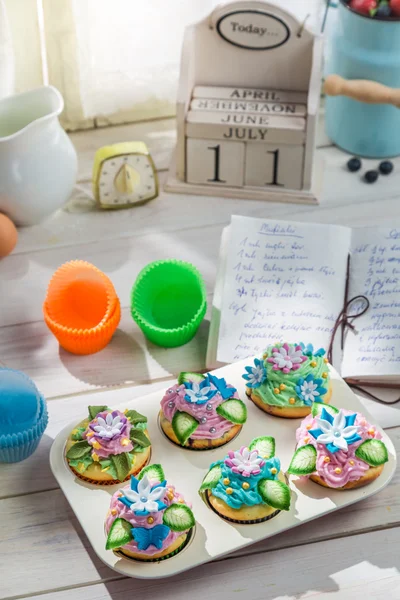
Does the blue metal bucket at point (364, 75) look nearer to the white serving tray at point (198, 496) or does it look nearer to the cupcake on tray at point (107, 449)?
the white serving tray at point (198, 496)

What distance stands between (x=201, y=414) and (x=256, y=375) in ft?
0.28

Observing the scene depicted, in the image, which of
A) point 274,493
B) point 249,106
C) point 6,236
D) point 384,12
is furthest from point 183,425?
point 384,12

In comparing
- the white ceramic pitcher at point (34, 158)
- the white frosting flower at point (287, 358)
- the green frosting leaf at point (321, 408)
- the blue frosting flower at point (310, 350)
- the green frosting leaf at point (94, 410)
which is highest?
the white ceramic pitcher at point (34, 158)

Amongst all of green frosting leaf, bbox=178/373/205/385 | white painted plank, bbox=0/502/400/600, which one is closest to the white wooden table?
white painted plank, bbox=0/502/400/600

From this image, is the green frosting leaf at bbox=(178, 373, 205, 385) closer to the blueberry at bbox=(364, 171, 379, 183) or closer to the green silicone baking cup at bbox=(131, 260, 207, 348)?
the green silicone baking cup at bbox=(131, 260, 207, 348)

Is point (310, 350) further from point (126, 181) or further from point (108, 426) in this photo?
point (126, 181)

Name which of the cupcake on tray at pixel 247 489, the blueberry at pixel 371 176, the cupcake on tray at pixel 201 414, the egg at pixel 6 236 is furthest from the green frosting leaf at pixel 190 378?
the blueberry at pixel 371 176

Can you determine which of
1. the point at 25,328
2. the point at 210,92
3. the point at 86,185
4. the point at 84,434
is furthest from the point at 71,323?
the point at 210,92

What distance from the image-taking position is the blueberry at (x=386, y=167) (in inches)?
51.4

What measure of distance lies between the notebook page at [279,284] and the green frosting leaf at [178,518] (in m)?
0.25

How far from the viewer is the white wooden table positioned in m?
0.80

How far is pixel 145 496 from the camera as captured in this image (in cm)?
78

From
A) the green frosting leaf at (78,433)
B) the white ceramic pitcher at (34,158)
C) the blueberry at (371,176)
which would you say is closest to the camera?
the green frosting leaf at (78,433)

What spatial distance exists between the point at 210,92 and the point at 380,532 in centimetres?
73
